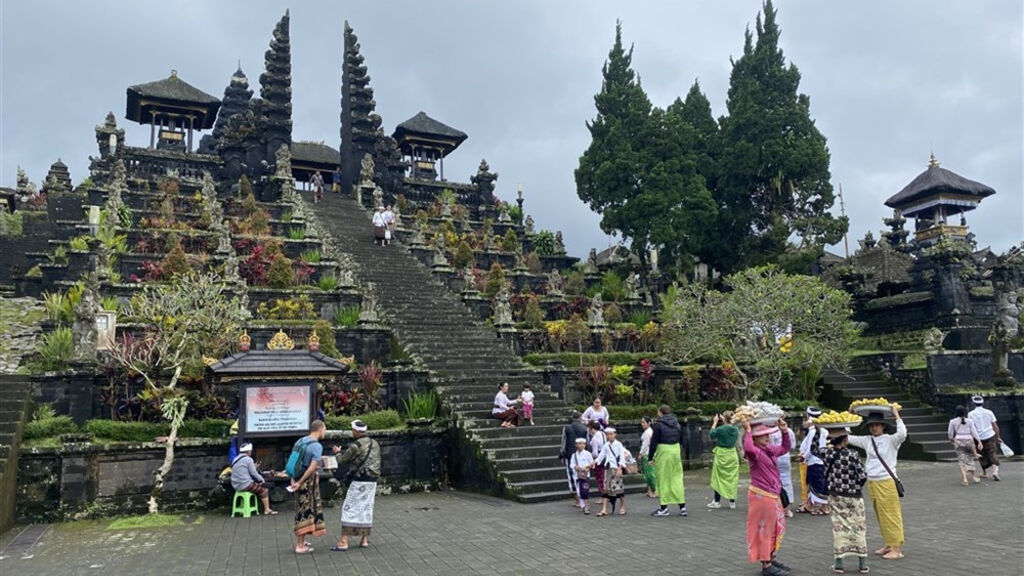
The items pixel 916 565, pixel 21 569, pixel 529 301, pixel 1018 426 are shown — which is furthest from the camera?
pixel 529 301

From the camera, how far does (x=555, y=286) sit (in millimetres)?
26188

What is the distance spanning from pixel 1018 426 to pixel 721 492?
42.5 ft

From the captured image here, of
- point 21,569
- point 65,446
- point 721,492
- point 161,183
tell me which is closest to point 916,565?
point 721,492

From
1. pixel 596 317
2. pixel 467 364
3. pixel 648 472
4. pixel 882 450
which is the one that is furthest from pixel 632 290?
pixel 882 450

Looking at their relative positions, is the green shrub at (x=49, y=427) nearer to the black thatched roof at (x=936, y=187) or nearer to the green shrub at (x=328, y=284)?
the green shrub at (x=328, y=284)

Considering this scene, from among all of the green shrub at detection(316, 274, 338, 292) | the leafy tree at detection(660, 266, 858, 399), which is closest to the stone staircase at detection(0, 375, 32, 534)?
the green shrub at detection(316, 274, 338, 292)

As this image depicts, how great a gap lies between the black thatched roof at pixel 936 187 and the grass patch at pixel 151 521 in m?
39.3

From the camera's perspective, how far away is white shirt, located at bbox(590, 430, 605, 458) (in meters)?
12.1

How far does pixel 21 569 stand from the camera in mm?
8422

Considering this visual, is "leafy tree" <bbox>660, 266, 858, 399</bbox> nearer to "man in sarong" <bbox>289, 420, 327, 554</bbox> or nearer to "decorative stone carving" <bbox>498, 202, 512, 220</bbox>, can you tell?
"man in sarong" <bbox>289, 420, 327, 554</bbox>

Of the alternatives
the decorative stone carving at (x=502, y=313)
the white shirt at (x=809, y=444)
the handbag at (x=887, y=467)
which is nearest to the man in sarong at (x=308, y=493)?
the handbag at (x=887, y=467)

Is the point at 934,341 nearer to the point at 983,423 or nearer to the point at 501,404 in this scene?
the point at 983,423

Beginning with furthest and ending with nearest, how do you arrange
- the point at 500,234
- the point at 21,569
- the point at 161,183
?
the point at 500,234 < the point at 161,183 < the point at 21,569

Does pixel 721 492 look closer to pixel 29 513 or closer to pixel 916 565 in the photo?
pixel 916 565
